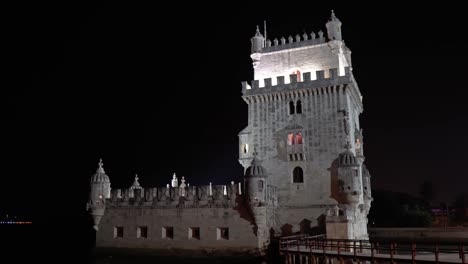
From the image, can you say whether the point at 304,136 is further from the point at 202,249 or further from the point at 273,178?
the point at 202,249

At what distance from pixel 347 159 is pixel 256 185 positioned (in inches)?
327

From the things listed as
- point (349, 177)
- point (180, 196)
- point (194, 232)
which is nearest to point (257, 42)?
point (349, 177)

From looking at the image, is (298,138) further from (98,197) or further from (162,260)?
(98,197)

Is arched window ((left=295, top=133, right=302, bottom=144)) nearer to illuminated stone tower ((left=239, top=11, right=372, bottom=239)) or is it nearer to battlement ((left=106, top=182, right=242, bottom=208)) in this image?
illuminated stone tower ((left=239, top=11, right=372, bottom=239))

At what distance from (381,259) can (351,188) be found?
1145cm

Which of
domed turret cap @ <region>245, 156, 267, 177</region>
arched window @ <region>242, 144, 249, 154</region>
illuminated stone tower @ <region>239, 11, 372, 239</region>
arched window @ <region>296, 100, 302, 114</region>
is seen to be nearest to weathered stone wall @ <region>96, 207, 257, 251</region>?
domed turret cap @ <region>245, 156, 267, 177</region>

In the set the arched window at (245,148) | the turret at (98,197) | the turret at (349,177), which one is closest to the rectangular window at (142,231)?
the turret at (98,197)

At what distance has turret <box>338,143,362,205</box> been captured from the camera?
36344 millimetres

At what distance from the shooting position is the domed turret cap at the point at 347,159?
36.3m

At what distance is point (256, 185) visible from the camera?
35781mm

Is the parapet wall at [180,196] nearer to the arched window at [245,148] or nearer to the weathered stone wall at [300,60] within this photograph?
the arched window at [245,148]

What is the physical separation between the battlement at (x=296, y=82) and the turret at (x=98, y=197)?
17.3 m

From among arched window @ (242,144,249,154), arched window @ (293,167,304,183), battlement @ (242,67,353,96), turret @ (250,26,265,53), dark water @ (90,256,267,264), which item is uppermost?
turret @ (250,26,265,53)

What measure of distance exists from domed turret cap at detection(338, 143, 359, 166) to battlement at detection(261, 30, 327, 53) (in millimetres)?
11331
